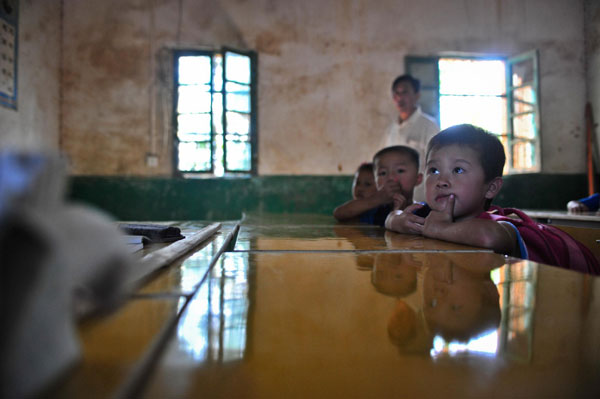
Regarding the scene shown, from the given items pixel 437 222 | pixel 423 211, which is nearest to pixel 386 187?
pixel 423 211

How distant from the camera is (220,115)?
15.7 feet

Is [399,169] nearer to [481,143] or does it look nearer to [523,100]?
[481,143]

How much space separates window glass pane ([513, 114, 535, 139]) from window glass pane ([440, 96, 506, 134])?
0.14 meters

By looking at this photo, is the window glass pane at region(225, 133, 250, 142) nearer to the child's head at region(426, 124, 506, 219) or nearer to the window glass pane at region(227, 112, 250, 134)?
the window glass pane at region(227, 112, 250, 134)

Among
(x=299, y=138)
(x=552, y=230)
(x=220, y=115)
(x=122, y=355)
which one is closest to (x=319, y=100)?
(x=299, y=138)

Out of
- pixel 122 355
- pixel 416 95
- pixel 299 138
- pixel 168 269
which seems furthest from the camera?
pixel 299 138

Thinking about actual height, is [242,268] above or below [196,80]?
below

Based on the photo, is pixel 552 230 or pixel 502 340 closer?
pixel 502 340

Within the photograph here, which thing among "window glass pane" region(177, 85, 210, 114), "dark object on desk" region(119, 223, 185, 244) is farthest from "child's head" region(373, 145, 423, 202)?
"window glass pane" region(177, 85, 210, 114)

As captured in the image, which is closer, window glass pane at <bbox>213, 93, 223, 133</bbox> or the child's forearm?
the child's forearm

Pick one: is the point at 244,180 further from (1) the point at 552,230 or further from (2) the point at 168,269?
(2) the point at 168,269

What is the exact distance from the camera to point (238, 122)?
5.03m

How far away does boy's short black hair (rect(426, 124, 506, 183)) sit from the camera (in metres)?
1.40

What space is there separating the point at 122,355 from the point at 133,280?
21 centimetres
